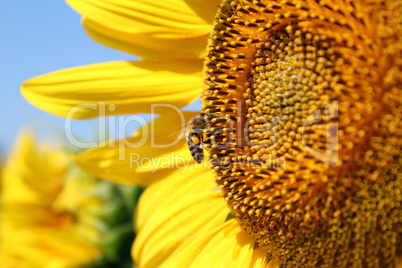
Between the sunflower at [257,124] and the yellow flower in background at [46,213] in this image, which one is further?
the yellow flower in background at [46,213]

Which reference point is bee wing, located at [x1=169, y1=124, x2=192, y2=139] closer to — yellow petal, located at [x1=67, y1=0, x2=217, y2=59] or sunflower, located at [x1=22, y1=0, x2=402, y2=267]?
sunflower, located at [x1=22, y1=0, x2=402, y2=267]

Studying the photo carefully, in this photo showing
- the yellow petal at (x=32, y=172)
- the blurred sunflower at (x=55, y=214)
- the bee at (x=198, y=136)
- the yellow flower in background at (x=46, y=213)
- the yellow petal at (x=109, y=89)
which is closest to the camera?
the bee at (x=198, y=136)

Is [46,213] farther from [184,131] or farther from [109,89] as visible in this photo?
[184,131]


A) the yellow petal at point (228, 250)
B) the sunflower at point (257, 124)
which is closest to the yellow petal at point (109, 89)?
the sunflower at point (257, 124)

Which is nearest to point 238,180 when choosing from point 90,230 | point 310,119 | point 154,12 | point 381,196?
point 310,119

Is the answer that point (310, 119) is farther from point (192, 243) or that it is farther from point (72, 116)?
point (72, 116)

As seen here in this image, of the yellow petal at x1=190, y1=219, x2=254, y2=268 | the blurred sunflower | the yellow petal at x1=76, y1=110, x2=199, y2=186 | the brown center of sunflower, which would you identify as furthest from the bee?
the blurred sunflower

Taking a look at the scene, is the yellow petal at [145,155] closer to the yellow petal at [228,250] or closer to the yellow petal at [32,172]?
the yellow petal at [228,250]

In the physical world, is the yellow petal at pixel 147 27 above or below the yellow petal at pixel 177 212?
above

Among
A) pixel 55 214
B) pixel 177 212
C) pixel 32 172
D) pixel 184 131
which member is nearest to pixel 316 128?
pixel 184 131
